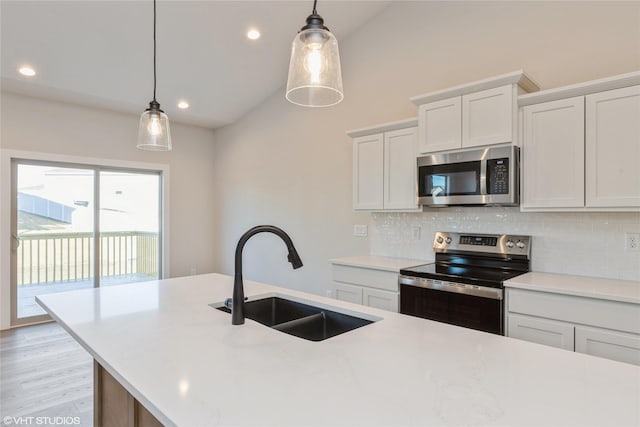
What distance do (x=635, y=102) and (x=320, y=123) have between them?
278cm

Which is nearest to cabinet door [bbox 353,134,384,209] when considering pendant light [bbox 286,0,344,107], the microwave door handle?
the microwave door handle

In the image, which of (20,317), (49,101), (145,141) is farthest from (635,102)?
(20,317)

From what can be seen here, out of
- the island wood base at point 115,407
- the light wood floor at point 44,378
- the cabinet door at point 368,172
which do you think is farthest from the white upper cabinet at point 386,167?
the light wood floor at point 44,378

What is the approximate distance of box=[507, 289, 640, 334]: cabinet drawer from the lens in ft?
5.87

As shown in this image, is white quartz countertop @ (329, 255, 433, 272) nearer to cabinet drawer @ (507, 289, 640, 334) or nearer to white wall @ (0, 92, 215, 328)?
cabinet drawer @ (507, 289, 640, 334)

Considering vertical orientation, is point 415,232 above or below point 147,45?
below

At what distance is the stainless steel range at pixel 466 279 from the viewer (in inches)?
88.4

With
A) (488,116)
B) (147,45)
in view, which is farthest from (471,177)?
(147,45)

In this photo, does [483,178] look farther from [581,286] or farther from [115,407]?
[115,407]

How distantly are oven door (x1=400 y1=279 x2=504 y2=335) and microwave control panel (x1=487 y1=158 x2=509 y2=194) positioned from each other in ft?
2.22

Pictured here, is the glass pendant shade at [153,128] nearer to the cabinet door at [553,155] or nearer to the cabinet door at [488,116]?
the cabinet door at [488,116]

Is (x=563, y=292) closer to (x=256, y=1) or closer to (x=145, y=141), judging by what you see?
(x=145, y=141)

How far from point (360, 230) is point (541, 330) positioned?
1.93 m

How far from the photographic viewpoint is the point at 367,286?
294 centimetres
